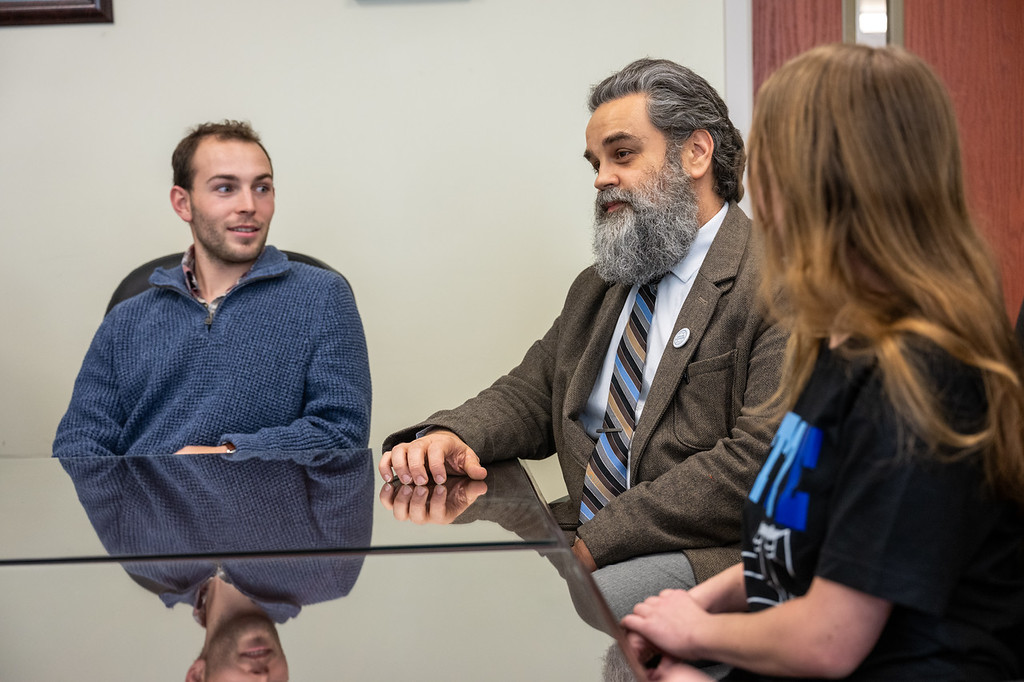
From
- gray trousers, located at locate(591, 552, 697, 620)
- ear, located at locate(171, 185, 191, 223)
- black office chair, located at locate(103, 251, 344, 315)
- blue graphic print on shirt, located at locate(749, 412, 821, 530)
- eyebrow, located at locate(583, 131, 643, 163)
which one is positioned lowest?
gray trousers, located at locate(591, 552, 697, 620)

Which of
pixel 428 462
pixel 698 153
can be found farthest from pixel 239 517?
pixel 698 153

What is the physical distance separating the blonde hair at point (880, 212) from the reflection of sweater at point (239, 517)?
0.58 metres

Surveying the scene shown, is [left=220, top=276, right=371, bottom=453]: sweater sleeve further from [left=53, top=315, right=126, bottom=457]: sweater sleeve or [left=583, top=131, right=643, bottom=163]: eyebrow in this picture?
[left=583, top=131, right=643, bottom=163]: eyebrow

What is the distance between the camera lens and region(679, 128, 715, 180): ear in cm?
195

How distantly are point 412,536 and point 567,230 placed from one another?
1852 millimetres

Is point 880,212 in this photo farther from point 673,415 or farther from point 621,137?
point 621,137

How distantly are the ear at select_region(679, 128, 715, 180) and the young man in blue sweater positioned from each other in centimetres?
88

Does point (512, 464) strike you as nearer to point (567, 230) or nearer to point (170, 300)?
point (170, 300)

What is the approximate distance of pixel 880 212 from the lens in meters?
0.85

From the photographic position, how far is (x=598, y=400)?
1.87 metres

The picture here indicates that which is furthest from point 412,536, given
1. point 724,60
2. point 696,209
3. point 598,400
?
point 724,60

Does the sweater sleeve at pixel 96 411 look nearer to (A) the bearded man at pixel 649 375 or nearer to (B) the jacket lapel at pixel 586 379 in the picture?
(A) the bearded man at pixel 649 375

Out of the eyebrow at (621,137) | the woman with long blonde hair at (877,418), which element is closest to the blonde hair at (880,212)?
the woman with long blonde hair at (877,418)

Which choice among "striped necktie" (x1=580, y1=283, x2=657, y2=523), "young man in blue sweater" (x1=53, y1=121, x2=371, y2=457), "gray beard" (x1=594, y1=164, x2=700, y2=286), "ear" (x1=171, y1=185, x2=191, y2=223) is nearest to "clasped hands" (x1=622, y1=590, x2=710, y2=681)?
"striped necktie" (x1=580, y1=283, x2=657, y2=523)
